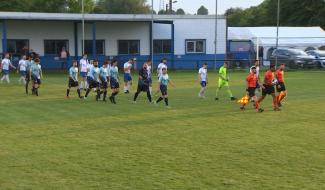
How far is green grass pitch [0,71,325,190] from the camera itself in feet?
31.0

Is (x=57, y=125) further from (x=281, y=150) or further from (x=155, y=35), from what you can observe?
(x=155, y=35)

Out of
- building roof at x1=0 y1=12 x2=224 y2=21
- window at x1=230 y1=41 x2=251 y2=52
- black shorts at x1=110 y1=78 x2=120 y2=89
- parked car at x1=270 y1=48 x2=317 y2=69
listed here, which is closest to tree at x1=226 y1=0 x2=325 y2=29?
window at x1=230 y1=41 x2=251 y2=52

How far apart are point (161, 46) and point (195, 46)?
3025 millimetres

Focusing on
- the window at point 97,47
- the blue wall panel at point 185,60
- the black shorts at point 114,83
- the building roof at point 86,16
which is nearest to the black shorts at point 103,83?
the black shorts at point 114,83

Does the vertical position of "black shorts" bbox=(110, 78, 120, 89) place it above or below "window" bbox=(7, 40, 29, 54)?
below

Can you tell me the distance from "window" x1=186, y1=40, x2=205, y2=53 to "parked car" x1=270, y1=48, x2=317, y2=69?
19.8ft

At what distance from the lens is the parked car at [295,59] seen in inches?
1788

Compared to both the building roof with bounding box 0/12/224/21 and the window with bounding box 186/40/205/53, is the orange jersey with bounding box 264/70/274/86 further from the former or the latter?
the window with bounding box 186/40/205/53

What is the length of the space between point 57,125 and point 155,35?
104ft

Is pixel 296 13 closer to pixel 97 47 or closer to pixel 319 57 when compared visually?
pixel 319 57

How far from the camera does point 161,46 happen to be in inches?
1852

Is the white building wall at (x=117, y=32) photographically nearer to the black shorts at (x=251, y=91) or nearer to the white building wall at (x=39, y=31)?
the white building wall at (x=39, y=31)

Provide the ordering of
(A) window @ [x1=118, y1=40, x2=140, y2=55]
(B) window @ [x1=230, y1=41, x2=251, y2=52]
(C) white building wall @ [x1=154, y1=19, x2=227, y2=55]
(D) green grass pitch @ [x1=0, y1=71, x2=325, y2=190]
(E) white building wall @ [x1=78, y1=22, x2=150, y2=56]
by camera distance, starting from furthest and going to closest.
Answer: (B) window @ [x1=230, y1=41, x2=251, y2=52] < (C) white building wall @ [x1=154, y1=19, x2=227, y2=55] < (A) window @ [x1=118, y1=40, x2=140, y2=55] < (E) white building wall @ [x1=78, y1=22, x2=150, y2=56] < (D) green grass pitch @ [x1=0, y1=71, x2=325, y2=190]

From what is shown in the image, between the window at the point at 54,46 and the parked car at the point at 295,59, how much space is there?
17.1m
